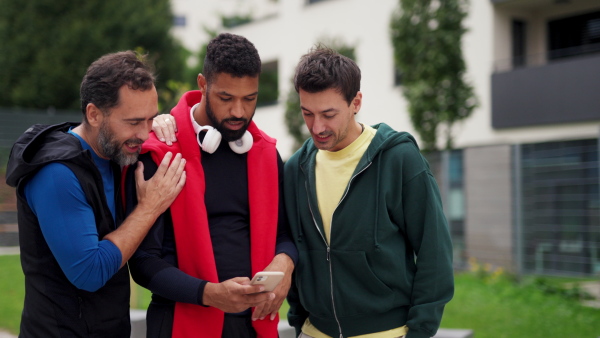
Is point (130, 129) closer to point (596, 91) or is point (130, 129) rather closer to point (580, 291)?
point (580, 291)

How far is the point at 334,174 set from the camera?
318cm

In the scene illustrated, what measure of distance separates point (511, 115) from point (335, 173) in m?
12.0

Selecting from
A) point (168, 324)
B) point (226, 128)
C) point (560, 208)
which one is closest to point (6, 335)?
point (168, 324)

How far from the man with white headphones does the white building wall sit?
335 inches

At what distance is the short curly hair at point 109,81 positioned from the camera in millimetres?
2816

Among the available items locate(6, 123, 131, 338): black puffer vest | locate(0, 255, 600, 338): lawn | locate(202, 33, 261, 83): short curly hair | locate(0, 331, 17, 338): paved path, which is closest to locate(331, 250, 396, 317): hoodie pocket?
locate(202, 33, 261, 83): short curly hair

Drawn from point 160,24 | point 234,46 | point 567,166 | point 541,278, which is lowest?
point 541,278

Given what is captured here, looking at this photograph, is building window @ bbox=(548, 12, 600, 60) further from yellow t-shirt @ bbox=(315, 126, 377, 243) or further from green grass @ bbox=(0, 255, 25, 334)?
yellow t-shirt @ bbox=(315, 126, 377, 243)

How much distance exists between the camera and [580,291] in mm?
8773

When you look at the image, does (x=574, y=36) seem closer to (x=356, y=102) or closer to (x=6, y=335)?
(x=6, y=335)

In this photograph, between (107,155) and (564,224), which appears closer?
(107,155)

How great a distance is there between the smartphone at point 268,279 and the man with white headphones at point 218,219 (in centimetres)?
7

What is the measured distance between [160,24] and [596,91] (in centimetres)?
A: 1657

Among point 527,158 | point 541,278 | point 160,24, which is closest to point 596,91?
point 527,158
